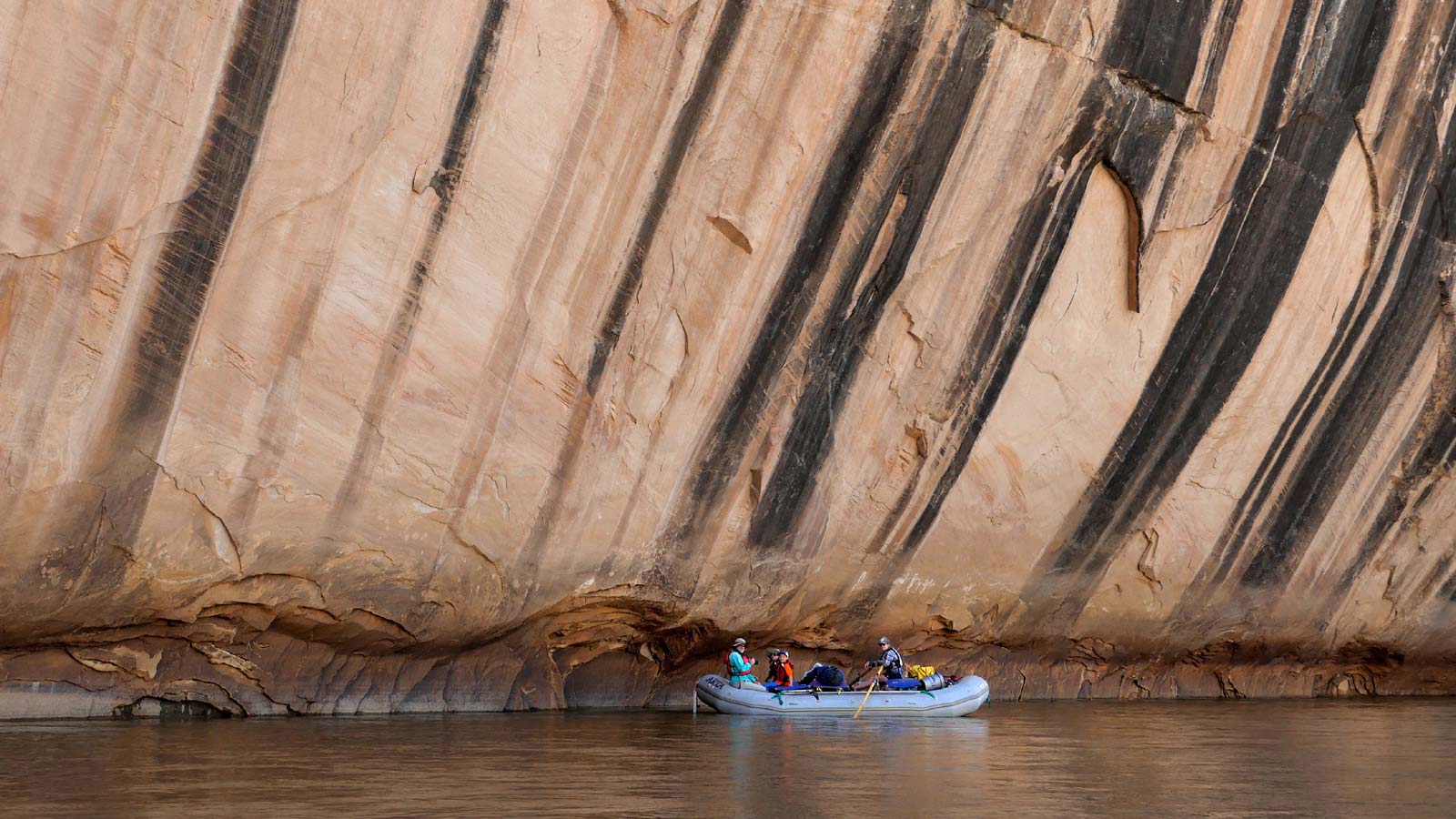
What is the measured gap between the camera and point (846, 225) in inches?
563

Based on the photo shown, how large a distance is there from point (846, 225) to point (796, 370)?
1.57 m

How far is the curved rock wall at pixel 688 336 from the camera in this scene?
11.3 metres

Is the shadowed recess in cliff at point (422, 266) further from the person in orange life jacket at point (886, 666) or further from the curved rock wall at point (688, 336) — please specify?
the person in orange life jacket at point (886, 666)

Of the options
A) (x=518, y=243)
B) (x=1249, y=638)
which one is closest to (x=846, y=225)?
(x=518, y=243)

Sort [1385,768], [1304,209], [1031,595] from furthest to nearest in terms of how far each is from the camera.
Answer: [1031,595] → [1304,209] → [1385,768]

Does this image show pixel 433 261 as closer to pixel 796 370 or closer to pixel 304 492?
pixel 304 492

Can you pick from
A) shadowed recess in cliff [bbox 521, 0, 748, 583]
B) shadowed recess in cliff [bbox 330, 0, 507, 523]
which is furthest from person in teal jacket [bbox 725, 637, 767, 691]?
shadowed recess in cliff [bbox 330, 0, 507, 523]

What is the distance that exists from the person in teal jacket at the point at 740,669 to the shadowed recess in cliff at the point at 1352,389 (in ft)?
20.8

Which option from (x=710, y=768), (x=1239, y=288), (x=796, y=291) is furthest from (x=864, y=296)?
(x=710, y=768)

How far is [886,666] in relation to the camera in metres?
16.7

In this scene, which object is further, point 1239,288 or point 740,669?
point 1239,288

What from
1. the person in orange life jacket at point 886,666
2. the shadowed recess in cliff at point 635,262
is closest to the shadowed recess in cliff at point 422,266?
the shadowed recess in cliff at point 635,262

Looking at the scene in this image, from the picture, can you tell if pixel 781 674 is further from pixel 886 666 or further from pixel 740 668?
pixel 886 666

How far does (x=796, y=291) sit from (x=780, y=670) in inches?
187
